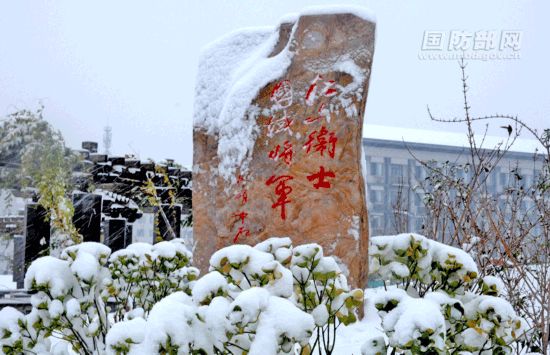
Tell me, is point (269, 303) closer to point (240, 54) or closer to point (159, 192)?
point (240, 54)

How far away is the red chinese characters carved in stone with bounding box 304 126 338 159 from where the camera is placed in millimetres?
4062

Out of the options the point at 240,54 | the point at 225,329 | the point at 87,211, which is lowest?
Answer: the point at 87,211

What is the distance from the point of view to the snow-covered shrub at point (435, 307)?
1340mm

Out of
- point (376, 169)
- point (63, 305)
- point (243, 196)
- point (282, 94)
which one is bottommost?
point (376, 169)

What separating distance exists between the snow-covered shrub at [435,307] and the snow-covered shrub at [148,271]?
1034 millimetres


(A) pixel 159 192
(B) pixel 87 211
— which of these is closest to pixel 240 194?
(B) pixel 87 211

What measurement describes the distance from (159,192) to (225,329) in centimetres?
848

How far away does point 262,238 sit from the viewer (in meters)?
4.13

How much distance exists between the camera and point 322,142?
4.08 meters

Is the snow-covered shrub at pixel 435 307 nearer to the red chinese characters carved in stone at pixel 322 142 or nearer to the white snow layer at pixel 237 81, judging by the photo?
the red chinese characters carved in stone at pixel 322 142

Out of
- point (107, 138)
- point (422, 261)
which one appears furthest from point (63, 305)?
point (107, 138)

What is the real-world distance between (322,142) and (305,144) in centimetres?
11

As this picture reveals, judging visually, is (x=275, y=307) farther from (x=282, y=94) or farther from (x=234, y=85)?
(x=234, y=85)

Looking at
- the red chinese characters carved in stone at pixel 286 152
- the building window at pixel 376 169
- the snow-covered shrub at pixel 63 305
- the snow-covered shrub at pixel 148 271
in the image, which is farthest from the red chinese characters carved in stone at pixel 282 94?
the building window at pixel 376 169
